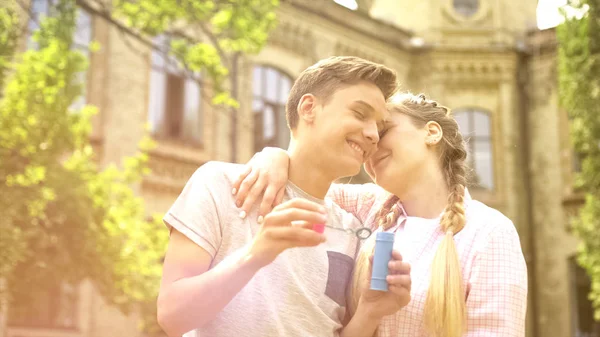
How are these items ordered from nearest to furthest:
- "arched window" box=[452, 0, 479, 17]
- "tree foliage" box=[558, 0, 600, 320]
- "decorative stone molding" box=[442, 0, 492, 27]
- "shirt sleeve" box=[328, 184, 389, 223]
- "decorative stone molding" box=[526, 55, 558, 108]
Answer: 1. "shirt sleeve" box=[328, 184, 389, 223]
2. "tree foliage" box=[558, 0, 600, 320]
3. "decorative stone molding" box=[526, 55, 558, 108]
4. "decorative stone molding" box=[442, 0, 492, 27]
5. "arched window" box=[452, 0, 479, 17]

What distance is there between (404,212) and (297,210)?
109cm

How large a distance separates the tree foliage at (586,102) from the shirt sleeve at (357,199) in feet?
34.9

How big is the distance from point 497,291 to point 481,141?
18.6 metres

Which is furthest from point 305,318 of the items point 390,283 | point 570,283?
point 570,283

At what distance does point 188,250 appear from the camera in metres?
2.45

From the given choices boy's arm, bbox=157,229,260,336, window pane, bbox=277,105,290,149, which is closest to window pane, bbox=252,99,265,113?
window pane, bbox=277,105,290,149

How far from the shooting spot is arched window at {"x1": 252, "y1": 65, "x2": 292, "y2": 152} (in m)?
16.8

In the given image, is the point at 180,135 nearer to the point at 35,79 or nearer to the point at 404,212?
the point at 35,79

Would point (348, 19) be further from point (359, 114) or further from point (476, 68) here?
point (359, 114)

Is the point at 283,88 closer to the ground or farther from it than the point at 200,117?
farther from it

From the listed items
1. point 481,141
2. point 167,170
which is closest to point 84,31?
point 167,170

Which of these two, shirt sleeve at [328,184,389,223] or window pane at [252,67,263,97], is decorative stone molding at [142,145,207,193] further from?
shirt sleeve at [328,184,389,223]

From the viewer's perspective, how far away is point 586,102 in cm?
1356

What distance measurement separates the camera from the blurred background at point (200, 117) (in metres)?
9.49
